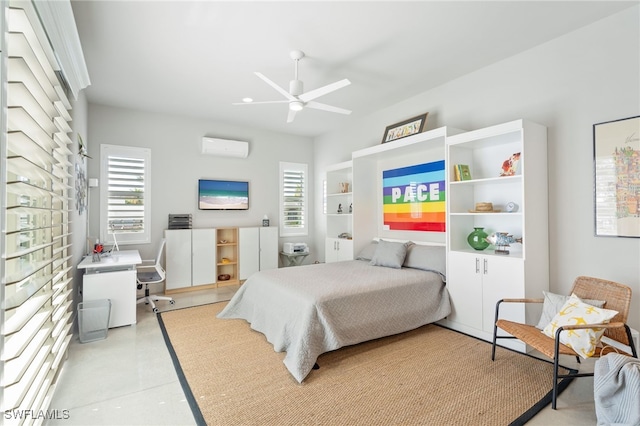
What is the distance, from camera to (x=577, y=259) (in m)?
2.85

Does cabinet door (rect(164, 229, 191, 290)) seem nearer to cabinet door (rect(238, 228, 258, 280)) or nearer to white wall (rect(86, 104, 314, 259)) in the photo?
white wall (rect(86, 104, 314, 259))

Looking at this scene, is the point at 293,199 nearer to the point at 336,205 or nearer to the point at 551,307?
the point at 336,205

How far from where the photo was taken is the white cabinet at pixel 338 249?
4.85 meters

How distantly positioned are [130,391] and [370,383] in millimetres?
1730

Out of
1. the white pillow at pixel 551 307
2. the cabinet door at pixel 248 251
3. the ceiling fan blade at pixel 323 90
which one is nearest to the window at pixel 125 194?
the cabinet door at pixel 248 251

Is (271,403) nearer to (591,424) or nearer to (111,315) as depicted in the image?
(591,424)

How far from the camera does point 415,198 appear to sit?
4355 mm

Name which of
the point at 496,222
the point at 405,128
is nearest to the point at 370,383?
the point at 496,222

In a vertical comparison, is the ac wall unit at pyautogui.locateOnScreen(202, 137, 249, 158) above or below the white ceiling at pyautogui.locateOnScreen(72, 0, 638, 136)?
below

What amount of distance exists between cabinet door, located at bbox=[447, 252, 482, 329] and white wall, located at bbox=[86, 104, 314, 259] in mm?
3479

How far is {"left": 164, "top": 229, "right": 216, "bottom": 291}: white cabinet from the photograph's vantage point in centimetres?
492

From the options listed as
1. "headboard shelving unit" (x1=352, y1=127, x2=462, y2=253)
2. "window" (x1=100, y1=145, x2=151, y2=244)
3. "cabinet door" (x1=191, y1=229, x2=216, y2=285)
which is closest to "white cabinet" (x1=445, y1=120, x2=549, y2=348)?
"headboard shelving unit" (x1=352, y1=127, x2=462, y2=253)

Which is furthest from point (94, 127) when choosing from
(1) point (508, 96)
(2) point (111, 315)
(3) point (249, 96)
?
(1) point (508, 96)

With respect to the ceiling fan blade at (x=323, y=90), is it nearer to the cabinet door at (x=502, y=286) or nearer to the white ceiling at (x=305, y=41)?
the white ceiling at (x=305, y=41)
